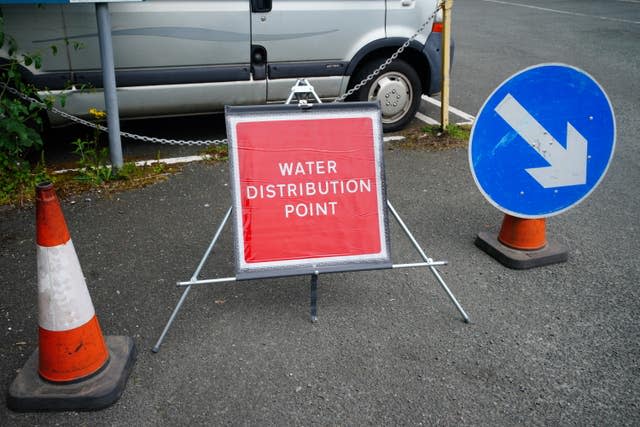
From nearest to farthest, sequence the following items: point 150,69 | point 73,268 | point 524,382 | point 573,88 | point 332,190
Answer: point 73,268, point 524,382, point 332,190, point 573,88, point 150,69

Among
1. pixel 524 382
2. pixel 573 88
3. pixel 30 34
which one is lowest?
pixel 524 382

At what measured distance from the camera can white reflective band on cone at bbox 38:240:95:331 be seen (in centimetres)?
258

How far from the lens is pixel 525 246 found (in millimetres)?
3883

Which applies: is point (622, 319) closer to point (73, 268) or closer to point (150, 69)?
point (73, 268)

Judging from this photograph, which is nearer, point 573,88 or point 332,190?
point 332,190

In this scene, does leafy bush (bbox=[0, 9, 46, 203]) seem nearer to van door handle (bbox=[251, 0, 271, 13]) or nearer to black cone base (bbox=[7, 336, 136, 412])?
van door handle (bbox=[251, 0, 271, 13])

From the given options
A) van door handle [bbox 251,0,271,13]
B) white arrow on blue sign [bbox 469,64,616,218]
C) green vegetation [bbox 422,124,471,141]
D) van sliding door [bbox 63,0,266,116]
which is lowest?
green vegetation [bbox 422,124,471,141]

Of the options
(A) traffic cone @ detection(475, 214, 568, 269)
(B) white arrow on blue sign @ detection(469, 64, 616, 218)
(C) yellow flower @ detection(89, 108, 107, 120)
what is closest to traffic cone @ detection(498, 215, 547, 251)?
(A) traffic cone @ detection(475, 214, 568, 269)

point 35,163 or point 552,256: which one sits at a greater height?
point 35,163

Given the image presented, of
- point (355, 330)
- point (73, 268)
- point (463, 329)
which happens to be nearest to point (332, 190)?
point (355, 330)

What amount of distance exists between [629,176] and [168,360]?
14.7 feet

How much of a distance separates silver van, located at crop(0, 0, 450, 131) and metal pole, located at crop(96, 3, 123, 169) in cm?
34

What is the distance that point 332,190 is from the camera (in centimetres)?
316

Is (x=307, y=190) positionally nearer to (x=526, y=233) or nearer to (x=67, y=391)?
(x=67, y=391)
